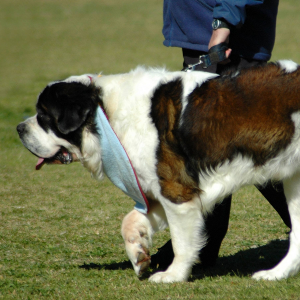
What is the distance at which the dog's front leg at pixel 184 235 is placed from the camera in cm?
344

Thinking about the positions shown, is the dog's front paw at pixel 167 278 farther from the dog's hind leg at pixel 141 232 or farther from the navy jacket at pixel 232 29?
the navy jacket at pixel 232 29

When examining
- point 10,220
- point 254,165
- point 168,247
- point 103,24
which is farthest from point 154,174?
point 103,24

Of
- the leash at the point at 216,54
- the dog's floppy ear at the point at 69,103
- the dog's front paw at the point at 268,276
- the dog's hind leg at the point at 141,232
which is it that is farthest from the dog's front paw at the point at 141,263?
the leash at the point at 216,54

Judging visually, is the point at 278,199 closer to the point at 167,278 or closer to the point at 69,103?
the point at 167,278

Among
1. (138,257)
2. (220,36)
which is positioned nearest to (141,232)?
(138,257)

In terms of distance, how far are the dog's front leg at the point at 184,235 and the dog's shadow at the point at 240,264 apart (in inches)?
9.4

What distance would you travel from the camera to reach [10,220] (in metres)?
5.27

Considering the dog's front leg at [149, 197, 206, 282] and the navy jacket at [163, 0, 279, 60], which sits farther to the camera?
the navy jacket at [163, 0, 279, 60]

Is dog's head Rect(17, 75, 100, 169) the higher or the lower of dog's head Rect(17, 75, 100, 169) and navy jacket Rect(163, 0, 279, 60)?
the lower

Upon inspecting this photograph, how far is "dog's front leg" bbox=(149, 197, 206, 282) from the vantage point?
11.3ft

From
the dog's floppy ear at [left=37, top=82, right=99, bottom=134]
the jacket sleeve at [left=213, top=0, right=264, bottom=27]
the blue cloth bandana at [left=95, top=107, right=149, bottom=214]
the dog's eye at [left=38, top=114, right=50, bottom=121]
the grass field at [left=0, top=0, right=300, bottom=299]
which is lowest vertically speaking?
the grass field at [left=0, top=0, right=300, bottom=299]

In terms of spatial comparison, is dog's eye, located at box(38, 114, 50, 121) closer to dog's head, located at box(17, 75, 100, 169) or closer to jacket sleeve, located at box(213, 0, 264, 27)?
dog's head, located at box(17, 75, 100, 169)

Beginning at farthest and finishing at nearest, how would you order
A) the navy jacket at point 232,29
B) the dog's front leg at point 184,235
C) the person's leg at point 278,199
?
the person's leg at point 278,199 → the navy jacket at point 232,29 → the dog's front leg at point 184,235

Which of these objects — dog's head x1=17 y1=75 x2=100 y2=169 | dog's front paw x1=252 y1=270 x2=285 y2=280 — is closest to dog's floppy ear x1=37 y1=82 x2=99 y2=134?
dog's head x1=17 y1=75 x2=100 y2=169
